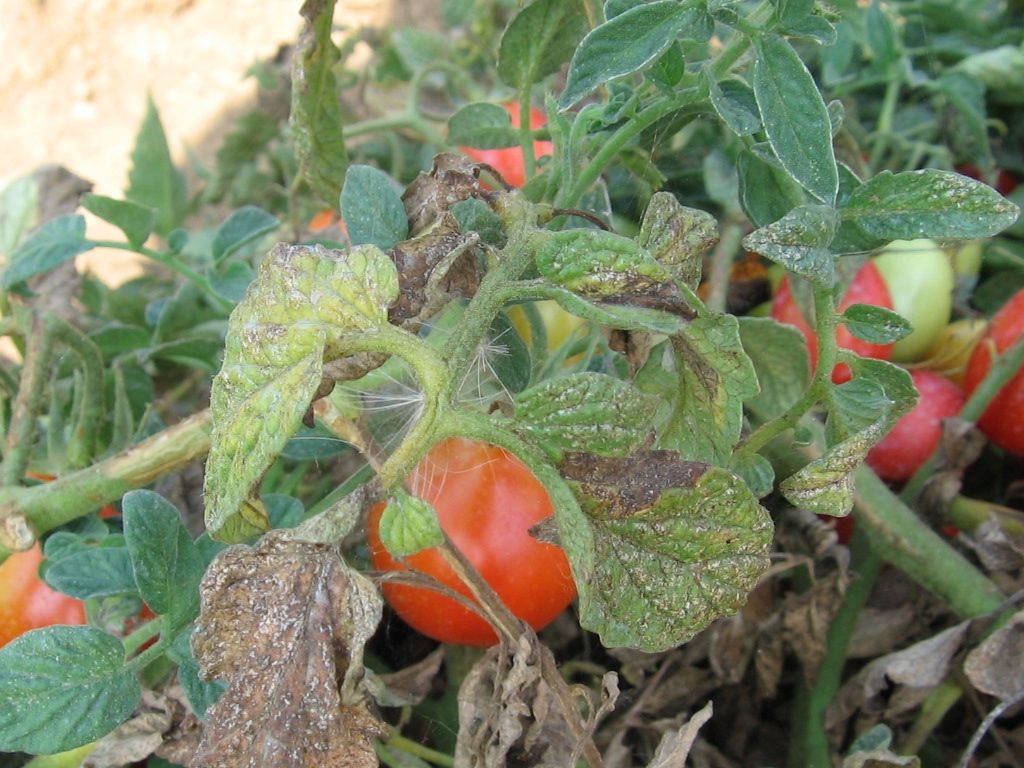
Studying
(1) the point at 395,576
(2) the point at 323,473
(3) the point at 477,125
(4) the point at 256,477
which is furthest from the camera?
(2) the point at 323,473

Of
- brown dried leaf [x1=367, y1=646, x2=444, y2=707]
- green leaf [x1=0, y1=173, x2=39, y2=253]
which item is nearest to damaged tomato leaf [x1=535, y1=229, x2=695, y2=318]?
brown dried leaf [x1=367, y1=646, x2=444, y2=707]

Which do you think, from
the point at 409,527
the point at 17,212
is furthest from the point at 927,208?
the point at 17,212

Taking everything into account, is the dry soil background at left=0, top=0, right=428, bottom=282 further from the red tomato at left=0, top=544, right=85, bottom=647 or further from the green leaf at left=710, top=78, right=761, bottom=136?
the green leaf at left=710, top=78, right=761, bottom=136

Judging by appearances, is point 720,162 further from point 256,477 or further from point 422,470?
point 256,477

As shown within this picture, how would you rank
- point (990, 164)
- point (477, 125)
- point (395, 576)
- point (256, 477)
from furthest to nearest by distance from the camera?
point (990, 164) < point (477, 125) < point (395, 576) < point (256, 477)

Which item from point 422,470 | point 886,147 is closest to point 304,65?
point 422,470

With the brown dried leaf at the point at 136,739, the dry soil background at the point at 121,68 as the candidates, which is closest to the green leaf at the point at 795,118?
the brown dried leaf at the point at 136,739
